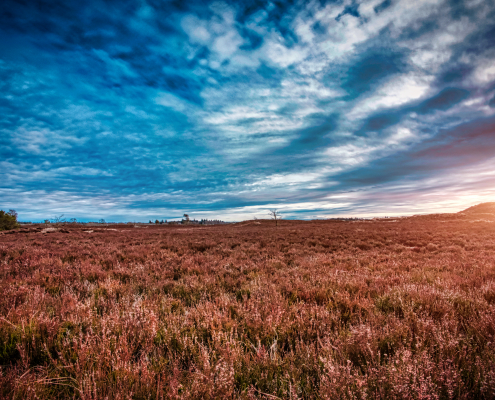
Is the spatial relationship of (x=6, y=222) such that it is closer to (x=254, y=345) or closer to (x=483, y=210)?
(x=254, y=345)

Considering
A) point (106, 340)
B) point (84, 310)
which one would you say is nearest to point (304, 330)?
point (106, 340)

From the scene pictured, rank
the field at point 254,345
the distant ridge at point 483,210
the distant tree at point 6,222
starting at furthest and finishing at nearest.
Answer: the distant ridge at point 483,210, the distant tree at point 6,222, the field at point 254,345

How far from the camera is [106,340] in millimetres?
2779

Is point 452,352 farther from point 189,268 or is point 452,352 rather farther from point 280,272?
point 189,268

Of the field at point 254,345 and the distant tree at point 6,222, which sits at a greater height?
the distant tree at point 6,222

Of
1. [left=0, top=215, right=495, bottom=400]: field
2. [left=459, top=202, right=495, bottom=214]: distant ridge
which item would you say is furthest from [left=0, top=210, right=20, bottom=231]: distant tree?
[left=459, top=202, right=495, bottom=214]: distant ridge

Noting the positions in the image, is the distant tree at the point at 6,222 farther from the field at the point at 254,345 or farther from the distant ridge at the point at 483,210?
the distant ridge at the point at 483,210

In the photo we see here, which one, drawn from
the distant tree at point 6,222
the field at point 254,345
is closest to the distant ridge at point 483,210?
the field at point 254,345

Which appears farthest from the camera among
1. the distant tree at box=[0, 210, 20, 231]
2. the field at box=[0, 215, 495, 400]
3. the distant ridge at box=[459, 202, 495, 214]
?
the distant ridge at box=[459, 202, 495, 214]

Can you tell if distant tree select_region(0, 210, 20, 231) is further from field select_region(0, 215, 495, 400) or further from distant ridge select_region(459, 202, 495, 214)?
distant ridge select_region(459, 202, 495, 214)

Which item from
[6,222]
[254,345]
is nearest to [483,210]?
[254,345]

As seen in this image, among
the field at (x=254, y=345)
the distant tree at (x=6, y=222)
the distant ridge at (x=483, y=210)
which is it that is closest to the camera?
the field at (x=254, y=345)

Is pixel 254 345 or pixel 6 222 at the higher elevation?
pixel 6 222

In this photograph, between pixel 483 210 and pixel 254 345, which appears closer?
pixel 254 345
